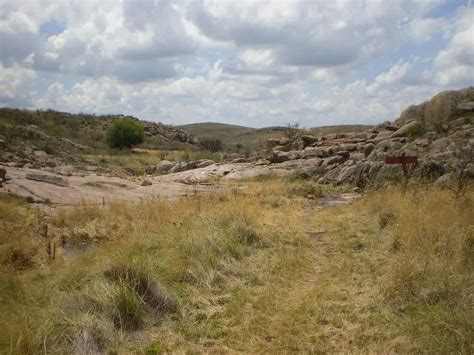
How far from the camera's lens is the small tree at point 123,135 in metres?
50.8

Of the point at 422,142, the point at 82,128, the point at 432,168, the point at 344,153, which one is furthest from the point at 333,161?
the point at 82,128

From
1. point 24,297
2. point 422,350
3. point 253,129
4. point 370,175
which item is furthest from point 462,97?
point 253,129

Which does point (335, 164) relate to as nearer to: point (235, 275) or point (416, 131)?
point (416, 131)

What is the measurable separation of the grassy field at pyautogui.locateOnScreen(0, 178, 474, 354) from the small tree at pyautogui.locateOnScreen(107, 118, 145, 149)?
140 ft

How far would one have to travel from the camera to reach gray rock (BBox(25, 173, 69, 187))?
42.8ft

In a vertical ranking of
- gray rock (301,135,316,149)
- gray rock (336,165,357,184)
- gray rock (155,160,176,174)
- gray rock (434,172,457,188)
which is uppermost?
gray rock (301,135,316,149)

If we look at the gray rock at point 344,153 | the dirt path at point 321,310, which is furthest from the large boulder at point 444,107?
the dirt path at point 321,310

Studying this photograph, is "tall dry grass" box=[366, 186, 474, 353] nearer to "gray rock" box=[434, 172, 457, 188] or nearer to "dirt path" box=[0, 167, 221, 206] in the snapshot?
"gray rock" box=[434, 172, 457, 188]

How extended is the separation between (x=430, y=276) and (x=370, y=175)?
1210cm

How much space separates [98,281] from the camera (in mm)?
Answer: 5160

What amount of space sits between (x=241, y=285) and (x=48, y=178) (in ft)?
30.9

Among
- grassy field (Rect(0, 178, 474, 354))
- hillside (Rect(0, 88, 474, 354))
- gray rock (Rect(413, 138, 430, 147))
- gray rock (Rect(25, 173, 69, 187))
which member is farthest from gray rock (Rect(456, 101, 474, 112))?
gray rock (Rect(25, 173, 69, 187))

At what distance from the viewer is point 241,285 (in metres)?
5.99

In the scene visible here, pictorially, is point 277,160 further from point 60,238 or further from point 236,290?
point 236,290
